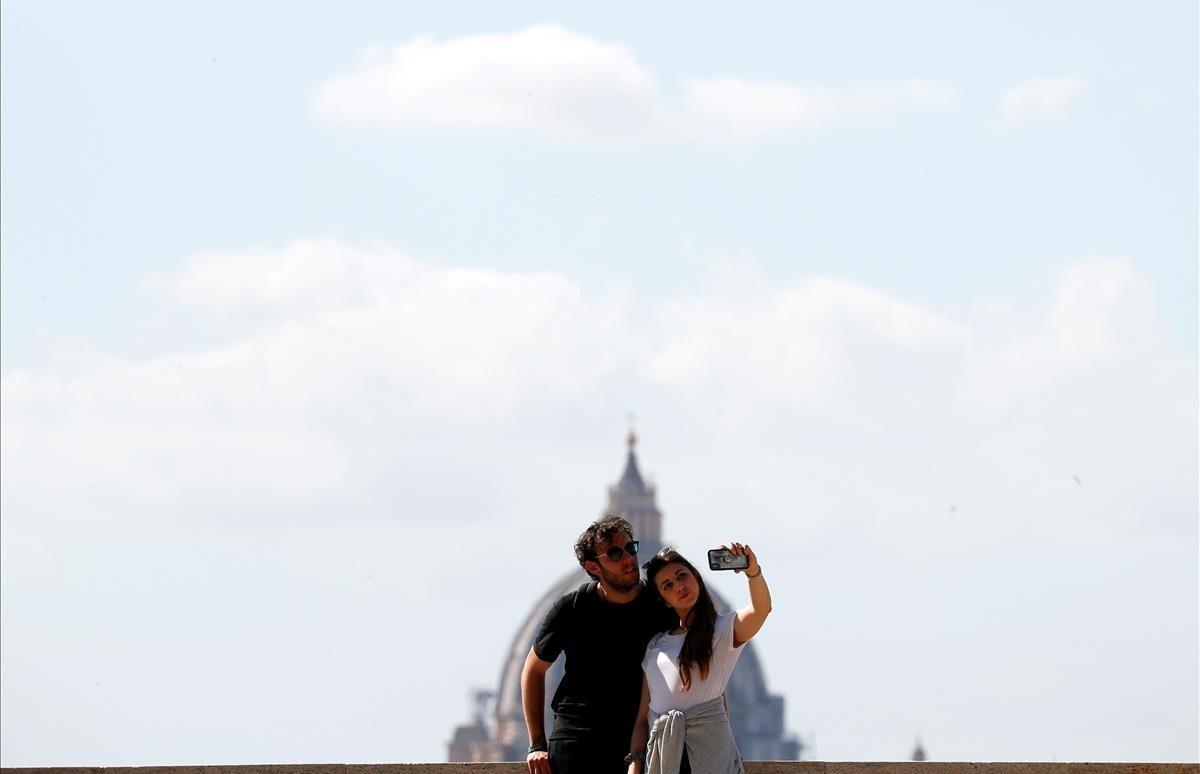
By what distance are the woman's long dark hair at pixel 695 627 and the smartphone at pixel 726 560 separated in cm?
11

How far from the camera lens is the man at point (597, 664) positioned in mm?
10430

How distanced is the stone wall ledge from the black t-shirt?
7.47 feet

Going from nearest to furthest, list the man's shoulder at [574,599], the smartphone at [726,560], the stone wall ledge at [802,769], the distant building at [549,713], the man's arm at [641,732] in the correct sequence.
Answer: the smartphone at [726,560]
the man's shoulder at [574,599]
the man's arm at [641,732]
the stone wall ledge at [802,769]
the distant building at [549,713]

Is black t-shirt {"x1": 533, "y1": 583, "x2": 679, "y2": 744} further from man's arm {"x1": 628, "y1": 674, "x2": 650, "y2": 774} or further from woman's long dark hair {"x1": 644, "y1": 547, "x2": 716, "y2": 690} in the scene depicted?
woman's long dark hair {"x1": 644, "y1": 547, "x2": 716, "y2": 690}

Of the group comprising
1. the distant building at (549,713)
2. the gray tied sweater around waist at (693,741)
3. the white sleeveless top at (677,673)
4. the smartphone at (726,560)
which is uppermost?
the distant building at (549,713)

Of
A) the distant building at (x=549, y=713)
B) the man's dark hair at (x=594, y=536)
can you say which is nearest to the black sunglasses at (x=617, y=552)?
the man's dark hair at (x=594, y=536)

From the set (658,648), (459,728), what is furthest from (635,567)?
(459,728)

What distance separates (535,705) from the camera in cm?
1064

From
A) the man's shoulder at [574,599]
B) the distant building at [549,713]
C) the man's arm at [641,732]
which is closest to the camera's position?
the man's shoulder at [574,599]

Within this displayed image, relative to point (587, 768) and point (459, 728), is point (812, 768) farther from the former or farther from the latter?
point (459, 728)

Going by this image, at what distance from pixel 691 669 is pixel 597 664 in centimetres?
38

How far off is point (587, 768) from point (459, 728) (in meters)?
187

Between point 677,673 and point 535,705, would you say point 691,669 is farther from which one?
point 535,705

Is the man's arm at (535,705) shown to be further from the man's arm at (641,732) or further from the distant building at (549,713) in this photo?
the distant building at (549,713)
